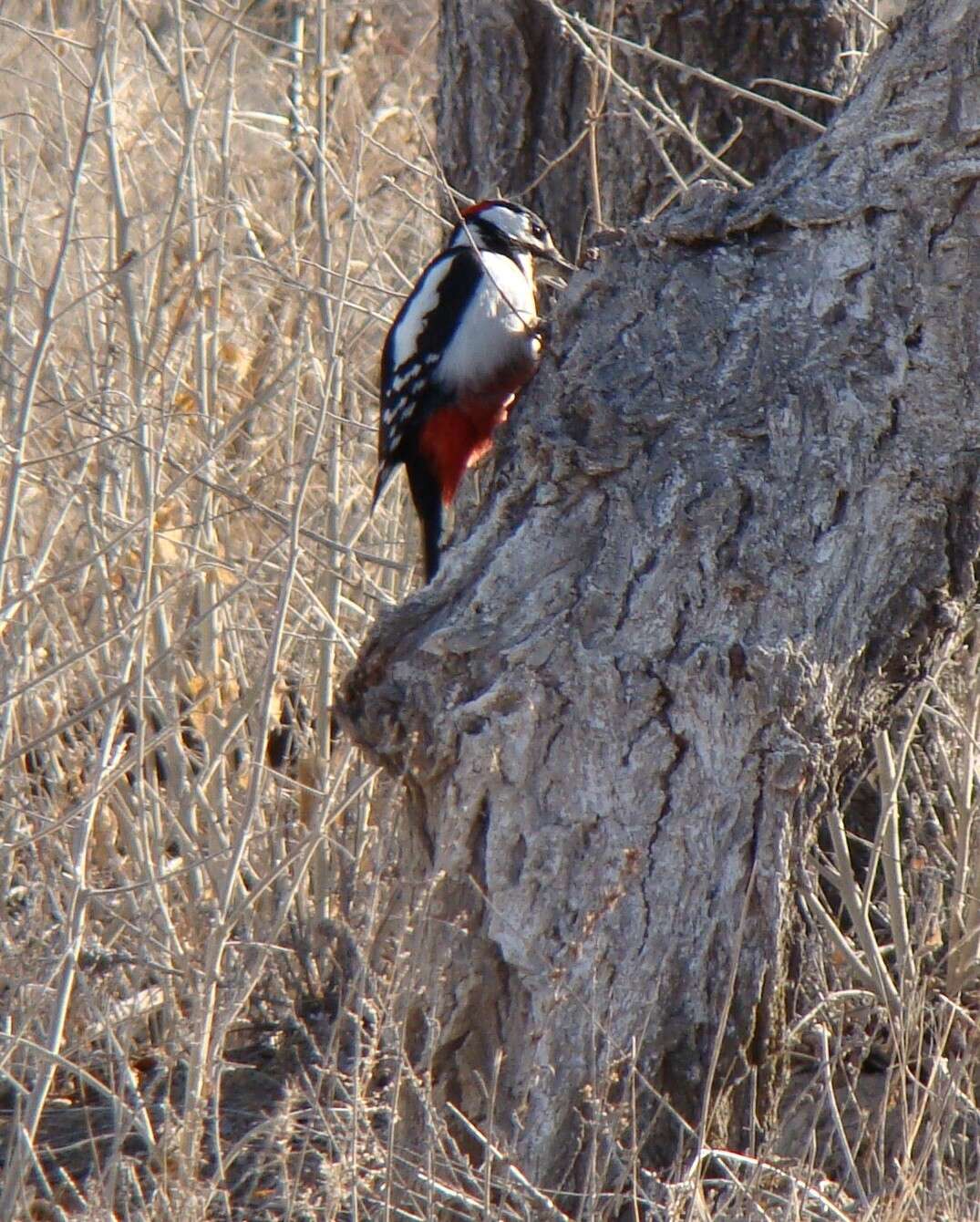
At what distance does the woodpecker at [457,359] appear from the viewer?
13.4 feet

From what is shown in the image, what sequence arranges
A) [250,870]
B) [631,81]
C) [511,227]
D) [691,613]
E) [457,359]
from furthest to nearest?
[457,359] < [511,227] < [631,81] < [250,870] < [691,613]

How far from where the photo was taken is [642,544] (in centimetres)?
263

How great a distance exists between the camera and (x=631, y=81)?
3.92 metres

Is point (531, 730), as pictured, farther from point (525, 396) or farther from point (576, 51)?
point (576, 51)

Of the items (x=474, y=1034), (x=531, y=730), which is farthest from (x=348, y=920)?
(x=531, y=730)

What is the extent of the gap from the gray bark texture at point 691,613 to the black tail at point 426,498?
1303mm

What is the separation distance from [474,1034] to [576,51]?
2.51 metres

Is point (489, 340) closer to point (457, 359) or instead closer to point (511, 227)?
point (457, 359)

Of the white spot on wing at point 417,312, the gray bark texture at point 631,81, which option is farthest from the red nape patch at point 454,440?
the gray bark texture at point 631,81

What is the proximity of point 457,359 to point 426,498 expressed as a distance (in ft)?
1.25

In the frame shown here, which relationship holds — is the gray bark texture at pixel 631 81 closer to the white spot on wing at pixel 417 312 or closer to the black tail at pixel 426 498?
the white spot on wing at pixel 417 312

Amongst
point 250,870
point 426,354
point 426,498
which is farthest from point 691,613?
point 426,354

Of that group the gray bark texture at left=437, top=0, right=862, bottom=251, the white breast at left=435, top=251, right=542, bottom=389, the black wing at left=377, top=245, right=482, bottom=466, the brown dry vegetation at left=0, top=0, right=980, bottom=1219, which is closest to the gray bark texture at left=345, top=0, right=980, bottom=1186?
the brown dry vegetation at left=0, top=0, right=980, bottom=1219

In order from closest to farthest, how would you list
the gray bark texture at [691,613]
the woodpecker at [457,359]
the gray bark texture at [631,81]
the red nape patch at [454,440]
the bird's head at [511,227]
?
the gray bark texture at [691,613], the gray bark texture at [631,81], the bird's head at [511,227], the woodpecker at [457,359], the red nape patch at [454,440]
